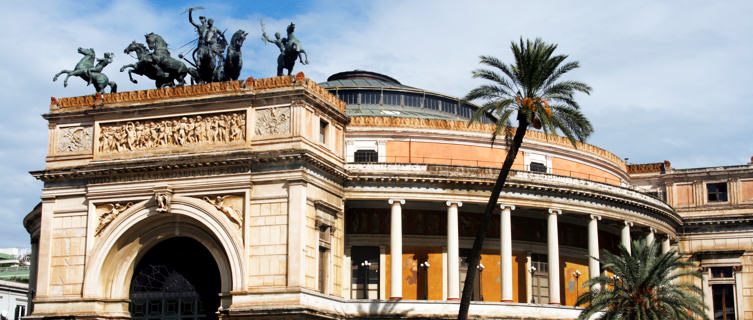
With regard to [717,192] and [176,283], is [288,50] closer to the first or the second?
[176,283]

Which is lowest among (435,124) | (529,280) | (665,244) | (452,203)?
(529,280)

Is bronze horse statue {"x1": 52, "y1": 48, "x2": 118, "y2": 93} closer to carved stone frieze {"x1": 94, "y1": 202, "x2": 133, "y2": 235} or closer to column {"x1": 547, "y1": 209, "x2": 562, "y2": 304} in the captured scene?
carved stone frieze {"x1": 94, "y1": 202, "x2": 133, "y2": 235}

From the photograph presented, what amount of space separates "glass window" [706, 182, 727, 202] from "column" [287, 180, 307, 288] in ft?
118

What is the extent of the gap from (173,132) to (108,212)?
215 inches

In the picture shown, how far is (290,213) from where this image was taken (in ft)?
166

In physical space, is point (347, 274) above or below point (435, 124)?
below

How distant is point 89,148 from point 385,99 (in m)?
21.7

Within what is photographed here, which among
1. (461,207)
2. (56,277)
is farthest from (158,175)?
(461,207)

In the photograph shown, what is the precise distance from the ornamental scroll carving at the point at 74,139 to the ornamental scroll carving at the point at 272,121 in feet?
32.6

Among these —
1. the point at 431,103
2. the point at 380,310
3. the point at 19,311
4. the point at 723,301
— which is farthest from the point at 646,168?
the point at 19,311

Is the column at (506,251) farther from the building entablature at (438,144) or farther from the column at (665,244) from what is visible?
the column at (665,244)

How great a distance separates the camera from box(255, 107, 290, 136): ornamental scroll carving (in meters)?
52.1

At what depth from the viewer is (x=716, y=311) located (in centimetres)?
7088

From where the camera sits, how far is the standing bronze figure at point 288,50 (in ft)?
181
